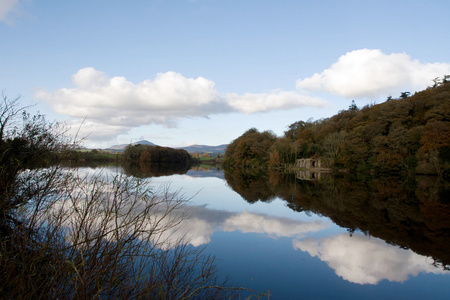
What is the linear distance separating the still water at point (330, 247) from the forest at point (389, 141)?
26936mm

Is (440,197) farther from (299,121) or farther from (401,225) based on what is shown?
(299,121)

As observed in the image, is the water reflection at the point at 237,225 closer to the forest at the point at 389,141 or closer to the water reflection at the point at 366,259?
the water reflection at the point at 366,259

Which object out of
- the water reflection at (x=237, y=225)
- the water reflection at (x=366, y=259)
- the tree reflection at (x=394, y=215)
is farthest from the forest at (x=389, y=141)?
the water reflection at (x=366, y=259)

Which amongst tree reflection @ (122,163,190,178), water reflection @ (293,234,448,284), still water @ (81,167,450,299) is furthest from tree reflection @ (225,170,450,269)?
tree reflection @ (122,163,190,178)

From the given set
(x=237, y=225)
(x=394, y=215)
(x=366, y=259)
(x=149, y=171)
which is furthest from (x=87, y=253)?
(x=149, y=171)

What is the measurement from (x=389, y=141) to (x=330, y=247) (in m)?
40.7

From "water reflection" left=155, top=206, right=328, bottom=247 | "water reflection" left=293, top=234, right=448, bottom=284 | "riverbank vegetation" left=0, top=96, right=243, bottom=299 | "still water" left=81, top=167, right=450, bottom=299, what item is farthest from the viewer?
"water reflection" left=155, top=206, right=328, bottom=247

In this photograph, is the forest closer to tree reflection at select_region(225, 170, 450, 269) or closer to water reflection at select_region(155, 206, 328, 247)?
tree reflection at select_region(225, 170, 450, 269)

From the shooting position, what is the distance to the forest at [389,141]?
36.8m

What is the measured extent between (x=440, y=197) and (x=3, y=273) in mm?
22073

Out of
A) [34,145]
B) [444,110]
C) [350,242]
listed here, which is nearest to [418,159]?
[444,110]

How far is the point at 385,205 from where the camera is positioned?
15.3 m

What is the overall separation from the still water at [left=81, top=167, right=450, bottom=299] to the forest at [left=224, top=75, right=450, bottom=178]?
2694cm

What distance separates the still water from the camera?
5930 millimetres
